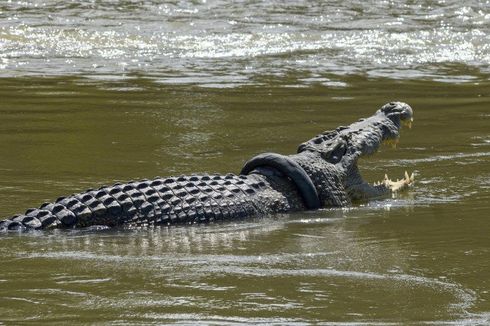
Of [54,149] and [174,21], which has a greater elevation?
[174,21]

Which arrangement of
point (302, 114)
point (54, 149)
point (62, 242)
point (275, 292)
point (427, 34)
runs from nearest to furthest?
point (275, 292), point (62, 242), point (54, 149), point (302, 114), point (427, 34)

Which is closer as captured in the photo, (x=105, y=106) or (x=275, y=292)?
(x=275, y=292)

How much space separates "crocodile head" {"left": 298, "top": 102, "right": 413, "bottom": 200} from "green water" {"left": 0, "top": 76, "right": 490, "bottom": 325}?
199 mm

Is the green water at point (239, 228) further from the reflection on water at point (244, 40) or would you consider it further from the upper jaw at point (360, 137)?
the reflection on water at point (244, 40)

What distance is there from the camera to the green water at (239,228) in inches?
208

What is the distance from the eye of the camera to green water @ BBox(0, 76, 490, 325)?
529cm

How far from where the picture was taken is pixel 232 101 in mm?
11977

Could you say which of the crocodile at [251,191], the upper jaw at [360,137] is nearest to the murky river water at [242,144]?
the crocodile at [251,191]

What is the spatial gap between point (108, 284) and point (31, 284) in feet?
1.22

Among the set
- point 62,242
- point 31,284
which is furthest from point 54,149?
point 31,284

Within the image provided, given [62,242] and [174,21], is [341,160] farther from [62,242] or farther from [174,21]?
[174,21]

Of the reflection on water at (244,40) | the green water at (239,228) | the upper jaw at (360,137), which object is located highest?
the reflection on water at (244,40)

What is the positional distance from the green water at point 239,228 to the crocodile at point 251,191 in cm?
13

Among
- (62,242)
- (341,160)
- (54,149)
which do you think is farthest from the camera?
(54,149)
